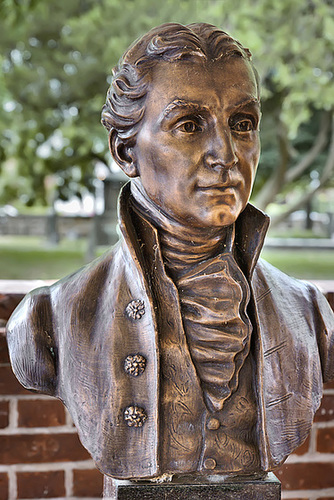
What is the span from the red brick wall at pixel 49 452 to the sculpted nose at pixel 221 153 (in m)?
0.97

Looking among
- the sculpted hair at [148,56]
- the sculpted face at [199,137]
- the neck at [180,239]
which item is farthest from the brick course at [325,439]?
the sculpted hair at [148,56]

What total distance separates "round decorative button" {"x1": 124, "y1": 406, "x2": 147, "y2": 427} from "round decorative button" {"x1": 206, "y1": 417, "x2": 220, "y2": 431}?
4.8 inches

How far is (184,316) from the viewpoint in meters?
1.18

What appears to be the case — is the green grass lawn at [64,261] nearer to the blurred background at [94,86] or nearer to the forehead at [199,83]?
the blurred background at [94,86]

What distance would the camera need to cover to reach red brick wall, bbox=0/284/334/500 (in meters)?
1.83

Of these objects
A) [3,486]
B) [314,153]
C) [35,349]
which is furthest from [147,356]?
[314,153]

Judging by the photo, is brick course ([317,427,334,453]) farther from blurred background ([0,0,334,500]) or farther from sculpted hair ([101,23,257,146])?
blurred background ([0,0,334,500])

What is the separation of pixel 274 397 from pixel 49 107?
3133mm

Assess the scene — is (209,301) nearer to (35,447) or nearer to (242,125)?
(242,125)

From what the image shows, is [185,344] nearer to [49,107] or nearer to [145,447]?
[145,447]

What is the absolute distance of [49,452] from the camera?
187 centimetres

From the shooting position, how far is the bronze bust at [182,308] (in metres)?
1.08

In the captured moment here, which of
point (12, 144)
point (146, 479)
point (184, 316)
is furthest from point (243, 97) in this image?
point (12, 144)

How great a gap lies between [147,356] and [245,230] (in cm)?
32
